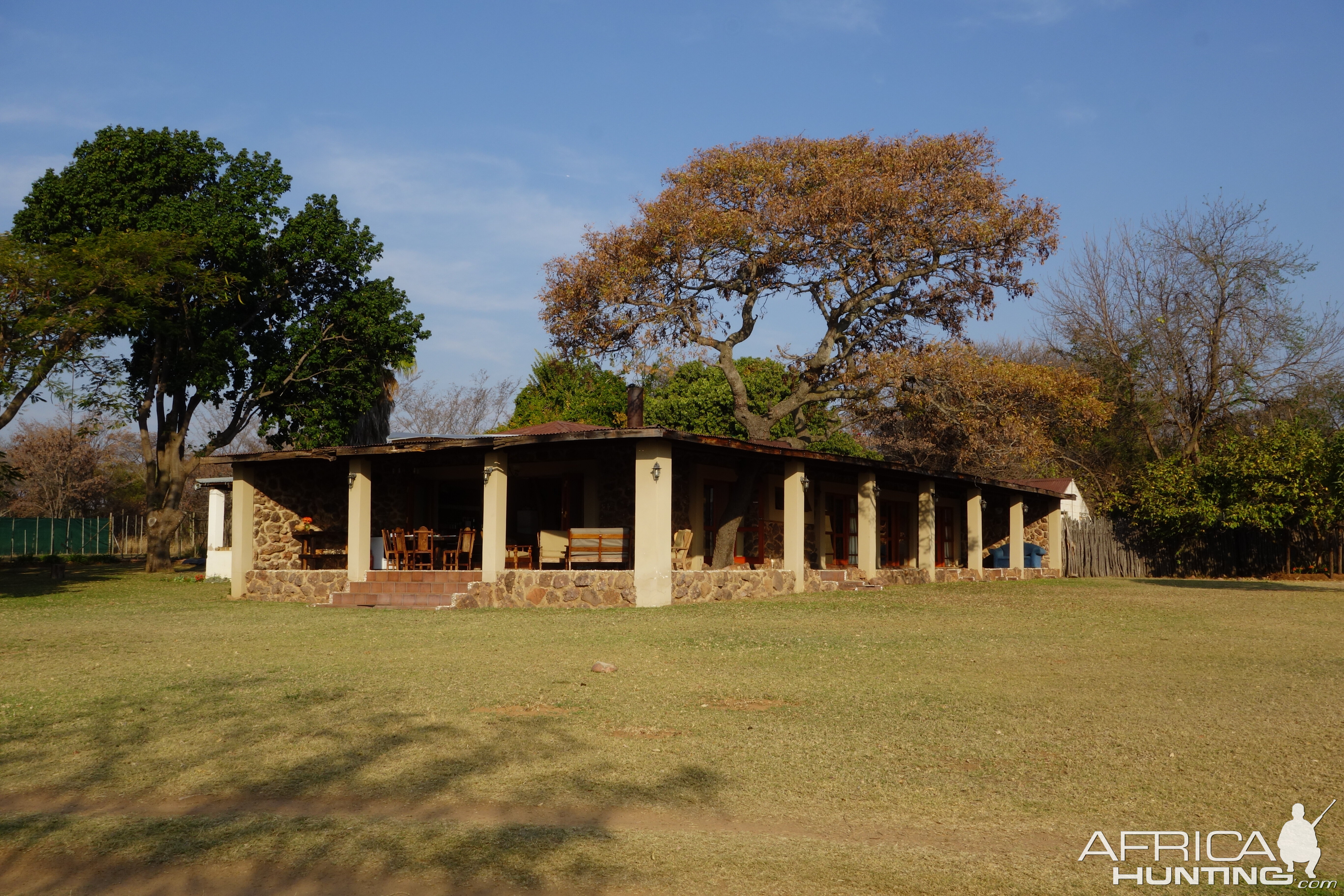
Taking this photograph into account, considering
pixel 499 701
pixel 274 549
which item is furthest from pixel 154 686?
pixel 274 549

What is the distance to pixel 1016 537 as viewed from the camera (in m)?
26.1

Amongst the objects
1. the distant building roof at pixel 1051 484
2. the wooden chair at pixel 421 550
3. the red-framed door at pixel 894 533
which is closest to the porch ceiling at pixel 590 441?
the wooden chair at pixel 421 550

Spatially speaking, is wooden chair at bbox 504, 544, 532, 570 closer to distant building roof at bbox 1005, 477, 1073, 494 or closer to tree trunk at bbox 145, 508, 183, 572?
tree trunk at bbox 145, 508, 183, 572

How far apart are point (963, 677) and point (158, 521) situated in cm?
2423

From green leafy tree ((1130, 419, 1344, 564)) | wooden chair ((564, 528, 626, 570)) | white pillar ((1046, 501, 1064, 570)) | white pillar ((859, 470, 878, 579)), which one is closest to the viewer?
wooden chair ((564, 528, 626, 570))

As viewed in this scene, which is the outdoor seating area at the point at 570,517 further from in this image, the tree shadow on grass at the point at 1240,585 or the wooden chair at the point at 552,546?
the tree shadow on grass at the point at 1240,585

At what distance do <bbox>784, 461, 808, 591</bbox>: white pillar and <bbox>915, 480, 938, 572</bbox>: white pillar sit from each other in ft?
15.6

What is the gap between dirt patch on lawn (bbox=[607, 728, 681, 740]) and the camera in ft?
21.3

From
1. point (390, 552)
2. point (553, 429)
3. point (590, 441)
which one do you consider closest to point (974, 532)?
point (553, 429)

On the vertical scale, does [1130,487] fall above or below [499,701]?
above

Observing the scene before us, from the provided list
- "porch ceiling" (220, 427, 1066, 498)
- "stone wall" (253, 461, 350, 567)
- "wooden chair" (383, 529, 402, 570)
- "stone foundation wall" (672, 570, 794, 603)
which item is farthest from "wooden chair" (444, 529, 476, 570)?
"stone foundation wall" (672, 570, 794, 603)

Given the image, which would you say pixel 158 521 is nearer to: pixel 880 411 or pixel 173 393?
pixel 173 393

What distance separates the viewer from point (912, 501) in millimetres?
25281

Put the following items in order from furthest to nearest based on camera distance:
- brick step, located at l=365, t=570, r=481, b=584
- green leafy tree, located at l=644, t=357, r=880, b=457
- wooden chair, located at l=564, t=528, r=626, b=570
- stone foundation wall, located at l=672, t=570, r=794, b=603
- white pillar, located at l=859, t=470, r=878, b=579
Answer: green leafy tree, located at l=644, t=357, r=880, b=457
white pillar, located at l=859, t=470, r=878, b=579
brick step, located at l=365, t=570, r=481, b=584
wooden chair, located at l=564, t=528, r=626, b=570
stone foundation wall, located at l=672, t=570, r=794, b=603
